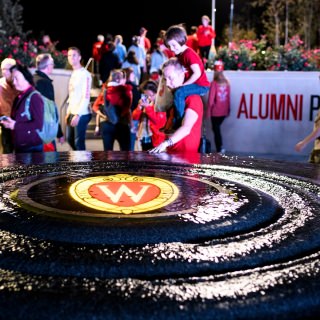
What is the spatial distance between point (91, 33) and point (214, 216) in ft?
84.9

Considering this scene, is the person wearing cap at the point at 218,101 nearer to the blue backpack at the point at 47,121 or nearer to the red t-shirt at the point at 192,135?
the blue backpack at the point at 47,121

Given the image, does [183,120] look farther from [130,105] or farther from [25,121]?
[130,105]

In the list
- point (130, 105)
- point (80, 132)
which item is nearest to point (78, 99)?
point (80, 132)

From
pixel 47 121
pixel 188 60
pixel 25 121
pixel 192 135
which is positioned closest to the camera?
pixel 192 135

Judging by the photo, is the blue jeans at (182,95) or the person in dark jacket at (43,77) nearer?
the blue jeans at (182,95)

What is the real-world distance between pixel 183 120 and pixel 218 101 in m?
5.85

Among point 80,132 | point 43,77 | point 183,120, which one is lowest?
point 80,132

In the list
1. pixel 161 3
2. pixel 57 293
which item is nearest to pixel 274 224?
pixel 57 293

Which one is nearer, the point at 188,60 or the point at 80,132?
the point at 188,60

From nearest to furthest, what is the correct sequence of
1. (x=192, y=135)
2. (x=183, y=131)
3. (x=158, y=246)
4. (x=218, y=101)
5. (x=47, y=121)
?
1. (x=158, y=246)
2. (x=183, y=131)
3. (x=192, y=135)
4. (x=47, y=121)
5. (x=218, y=101)

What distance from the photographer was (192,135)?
392 cm

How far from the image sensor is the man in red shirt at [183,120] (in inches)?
146

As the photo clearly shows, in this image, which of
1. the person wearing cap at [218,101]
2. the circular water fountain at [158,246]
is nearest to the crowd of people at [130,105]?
the person wearing cap at [218,101]

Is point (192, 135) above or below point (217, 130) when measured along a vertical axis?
above
